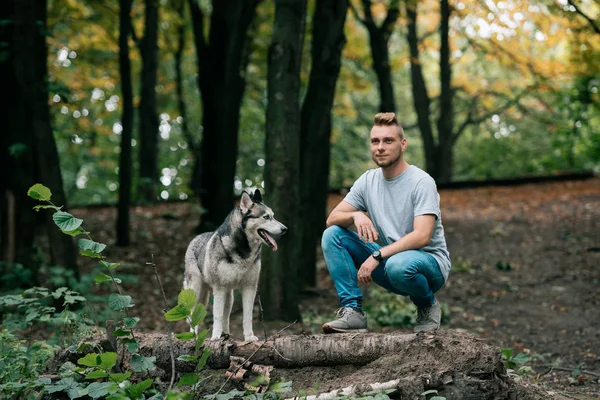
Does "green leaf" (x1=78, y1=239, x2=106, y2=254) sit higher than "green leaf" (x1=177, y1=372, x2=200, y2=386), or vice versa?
"green leaf" (x1=78, y1=239, x2=106, y2=254)

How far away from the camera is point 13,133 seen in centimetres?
1310

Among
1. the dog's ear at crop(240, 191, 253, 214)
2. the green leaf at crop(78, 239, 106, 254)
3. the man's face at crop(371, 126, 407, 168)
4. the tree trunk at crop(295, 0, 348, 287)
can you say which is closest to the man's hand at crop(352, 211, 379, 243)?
the man's face at crop(371, 126, 407, 168)

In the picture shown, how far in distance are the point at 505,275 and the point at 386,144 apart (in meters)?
8.95

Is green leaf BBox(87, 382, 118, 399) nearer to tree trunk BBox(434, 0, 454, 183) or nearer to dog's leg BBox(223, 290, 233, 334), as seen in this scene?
dog's leg BBox(223, 290, 233, 334)

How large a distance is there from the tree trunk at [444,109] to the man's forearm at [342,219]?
650 inches

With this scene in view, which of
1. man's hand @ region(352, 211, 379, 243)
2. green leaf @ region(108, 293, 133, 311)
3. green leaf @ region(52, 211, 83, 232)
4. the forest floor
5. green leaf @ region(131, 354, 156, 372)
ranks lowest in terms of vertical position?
the forest floor

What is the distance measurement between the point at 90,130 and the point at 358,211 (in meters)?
21.4

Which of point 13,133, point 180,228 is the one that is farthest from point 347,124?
point 13,133

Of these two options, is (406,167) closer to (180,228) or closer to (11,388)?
(11,388)

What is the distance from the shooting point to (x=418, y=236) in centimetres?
541

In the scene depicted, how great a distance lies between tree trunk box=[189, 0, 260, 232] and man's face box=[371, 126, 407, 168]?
9.00m

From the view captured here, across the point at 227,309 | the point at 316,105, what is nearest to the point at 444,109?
the point at 316,105

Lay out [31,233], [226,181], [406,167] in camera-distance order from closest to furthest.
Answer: [406,167], [31,233], [226,181]

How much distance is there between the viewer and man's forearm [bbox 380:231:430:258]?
5.41 metres
